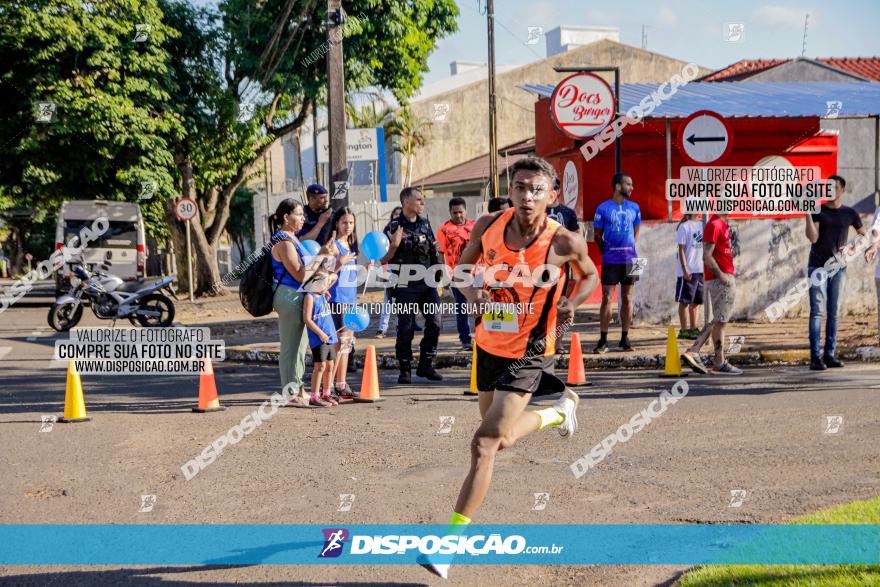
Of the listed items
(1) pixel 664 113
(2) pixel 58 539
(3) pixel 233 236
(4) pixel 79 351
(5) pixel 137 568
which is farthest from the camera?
(3) pixel 233 236

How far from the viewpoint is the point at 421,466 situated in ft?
21.2

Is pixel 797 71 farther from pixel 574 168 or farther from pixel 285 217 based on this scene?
pixel 285 217

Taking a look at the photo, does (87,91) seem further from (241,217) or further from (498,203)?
(241,217)

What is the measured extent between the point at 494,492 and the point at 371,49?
20868 mm

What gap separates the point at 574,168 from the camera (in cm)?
1852

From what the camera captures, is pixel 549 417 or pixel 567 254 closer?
pixel 567 254

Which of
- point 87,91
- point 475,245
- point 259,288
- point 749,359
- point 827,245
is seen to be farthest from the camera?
point 87,91

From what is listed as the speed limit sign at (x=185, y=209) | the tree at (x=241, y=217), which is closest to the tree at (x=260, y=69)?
the speed limit sign at (x=185, y=209)

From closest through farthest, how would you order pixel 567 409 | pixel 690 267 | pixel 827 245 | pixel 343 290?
pixel 567 409 → pixel 343 290 → pixel 827 245 → pixel 690 267

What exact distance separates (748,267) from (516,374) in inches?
435

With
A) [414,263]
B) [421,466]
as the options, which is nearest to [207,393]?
[414,263]

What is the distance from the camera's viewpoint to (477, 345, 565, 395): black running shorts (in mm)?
4699

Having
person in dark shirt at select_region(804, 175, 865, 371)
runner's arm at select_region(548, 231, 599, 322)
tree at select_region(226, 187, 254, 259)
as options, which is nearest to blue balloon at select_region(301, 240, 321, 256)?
runner's arm at select_region(548, 231, 599, 322)

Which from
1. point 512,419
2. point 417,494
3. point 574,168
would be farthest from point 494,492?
point 574,168
